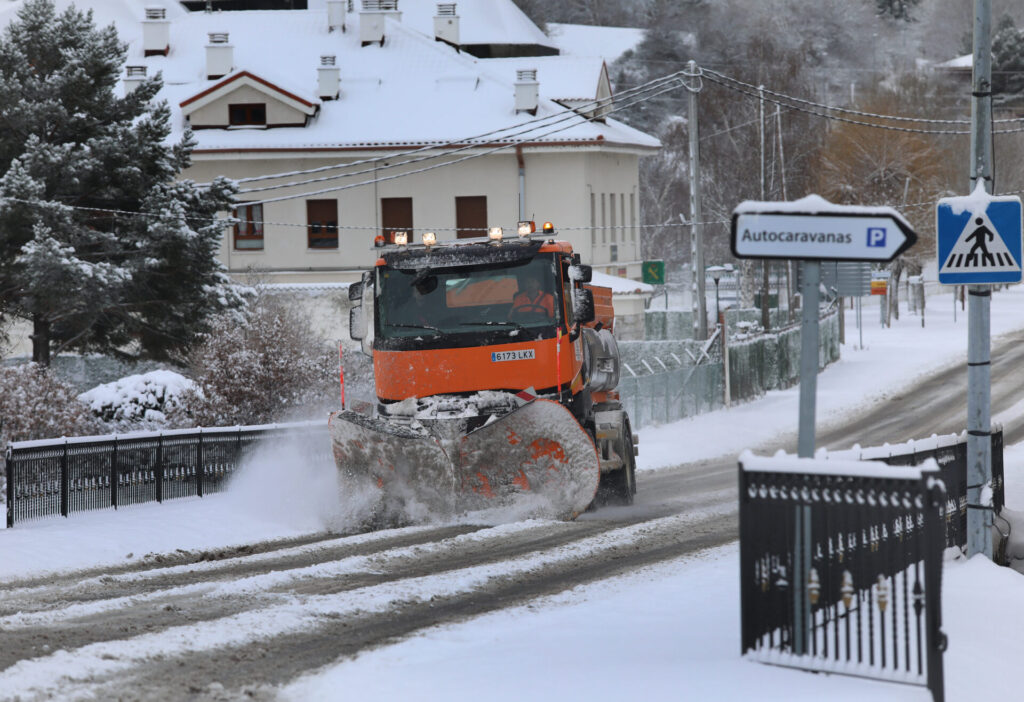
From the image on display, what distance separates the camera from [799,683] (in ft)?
23.2

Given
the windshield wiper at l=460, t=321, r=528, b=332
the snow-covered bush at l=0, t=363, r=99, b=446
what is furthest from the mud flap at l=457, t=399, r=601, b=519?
the snow-covered bush at l=0, t=363, r=99, b=446

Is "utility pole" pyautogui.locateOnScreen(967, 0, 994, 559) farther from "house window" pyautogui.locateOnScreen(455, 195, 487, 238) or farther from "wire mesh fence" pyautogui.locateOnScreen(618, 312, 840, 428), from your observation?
"house window" pyautogui.locateOnScreen(455, 195, 487, 238)

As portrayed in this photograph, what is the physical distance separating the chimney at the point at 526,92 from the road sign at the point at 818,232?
35.1 metres

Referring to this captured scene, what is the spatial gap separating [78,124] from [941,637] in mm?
23574

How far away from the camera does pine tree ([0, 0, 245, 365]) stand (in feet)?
82.3

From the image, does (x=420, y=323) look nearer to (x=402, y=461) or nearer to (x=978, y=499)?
(x=402, y=461)

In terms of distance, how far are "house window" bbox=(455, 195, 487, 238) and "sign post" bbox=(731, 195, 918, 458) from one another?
36.5 m

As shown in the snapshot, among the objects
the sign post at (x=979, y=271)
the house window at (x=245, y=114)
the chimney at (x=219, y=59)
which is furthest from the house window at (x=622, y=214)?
the sign post at (x=979, y=271)

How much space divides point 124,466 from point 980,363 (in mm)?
10322

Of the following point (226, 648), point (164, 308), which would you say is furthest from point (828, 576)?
point (164, 308)

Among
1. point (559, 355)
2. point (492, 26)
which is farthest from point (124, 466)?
point (492, 26)

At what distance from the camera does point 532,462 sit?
44.3 feet

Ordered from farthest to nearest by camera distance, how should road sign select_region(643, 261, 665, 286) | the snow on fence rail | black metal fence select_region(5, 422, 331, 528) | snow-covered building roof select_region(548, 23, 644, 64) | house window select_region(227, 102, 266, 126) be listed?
snow-covered building roof select_region(548, 23, 644, 64)
house window select_region(227, 102, 266, 126)
road sign select_region(643, 261, 665, 286)
black metal fence select_region(5, 422, 331, 528)
the snow on fence rail

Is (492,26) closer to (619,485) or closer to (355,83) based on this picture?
(355,83)
